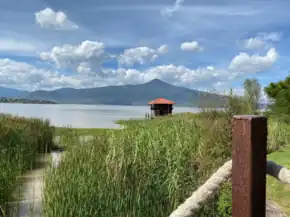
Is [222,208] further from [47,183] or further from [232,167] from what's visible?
[47,183]

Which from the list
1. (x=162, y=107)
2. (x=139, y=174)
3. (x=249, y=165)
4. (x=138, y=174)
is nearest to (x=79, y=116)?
(x=162, y=107)

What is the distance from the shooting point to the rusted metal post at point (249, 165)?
1.90 meters

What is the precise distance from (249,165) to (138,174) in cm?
323

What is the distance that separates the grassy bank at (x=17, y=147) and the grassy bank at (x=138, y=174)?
1149 millimetres

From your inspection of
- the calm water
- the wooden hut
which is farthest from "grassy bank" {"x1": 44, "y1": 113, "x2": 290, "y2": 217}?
the wooden hut

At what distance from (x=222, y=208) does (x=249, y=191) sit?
87.2 inches

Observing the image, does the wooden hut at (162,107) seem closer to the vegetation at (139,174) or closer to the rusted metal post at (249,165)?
the vegetation at (139,174)

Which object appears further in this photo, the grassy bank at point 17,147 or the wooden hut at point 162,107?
the wooden hut at point 162,107

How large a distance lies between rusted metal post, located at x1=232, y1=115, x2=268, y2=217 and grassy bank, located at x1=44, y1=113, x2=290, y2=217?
2097 millimetres

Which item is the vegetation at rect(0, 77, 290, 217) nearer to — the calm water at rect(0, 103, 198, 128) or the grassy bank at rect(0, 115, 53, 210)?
the grassy bank at rect(0, 115, 53, 210)

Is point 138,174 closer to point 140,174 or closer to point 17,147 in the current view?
point 140,174

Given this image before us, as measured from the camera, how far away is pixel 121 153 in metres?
4.91

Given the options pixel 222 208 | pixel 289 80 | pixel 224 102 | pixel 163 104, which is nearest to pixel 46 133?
pixel 224 102

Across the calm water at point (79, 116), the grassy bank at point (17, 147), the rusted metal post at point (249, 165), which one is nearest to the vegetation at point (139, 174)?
the grassy bank at point (17, 147)
